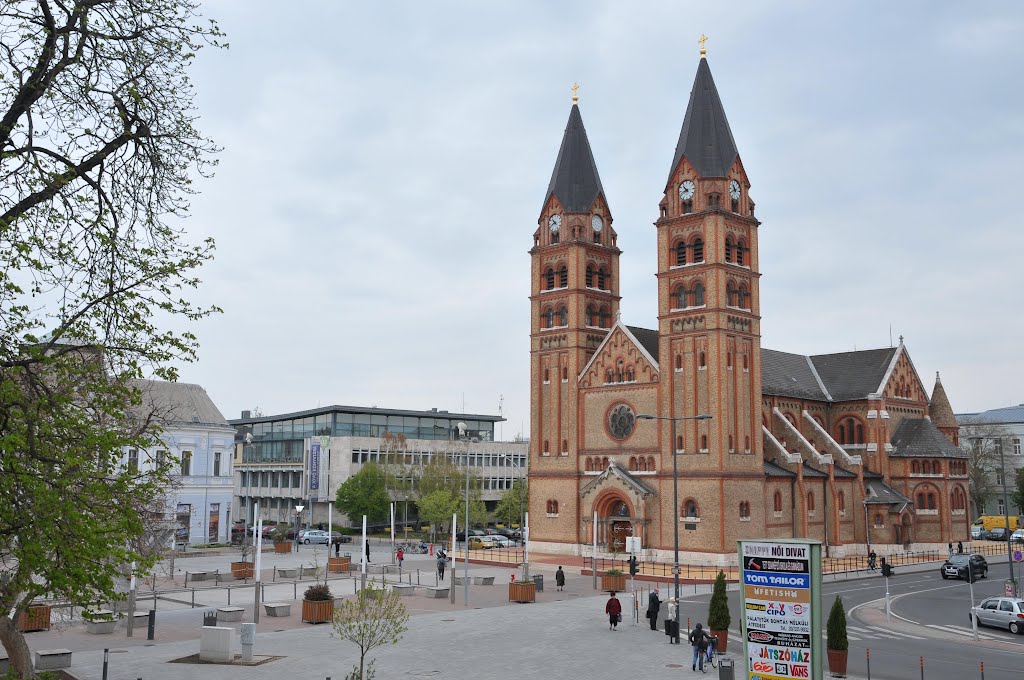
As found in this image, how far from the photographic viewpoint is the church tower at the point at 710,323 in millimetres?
59531

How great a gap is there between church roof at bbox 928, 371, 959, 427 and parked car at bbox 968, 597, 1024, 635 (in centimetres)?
5283

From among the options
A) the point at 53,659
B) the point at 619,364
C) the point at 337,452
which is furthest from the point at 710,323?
the point at 337,452

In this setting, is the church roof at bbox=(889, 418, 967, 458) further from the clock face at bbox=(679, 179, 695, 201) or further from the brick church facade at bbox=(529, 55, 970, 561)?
the clock face at bbox=(679, 179, 695, 201)

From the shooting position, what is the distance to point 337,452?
100625 mm

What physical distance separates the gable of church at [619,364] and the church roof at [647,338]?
3.43ft

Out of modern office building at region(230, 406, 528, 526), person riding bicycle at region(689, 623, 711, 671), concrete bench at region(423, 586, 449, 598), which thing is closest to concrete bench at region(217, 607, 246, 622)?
concrete bench at region(423, 586, 449, 598)

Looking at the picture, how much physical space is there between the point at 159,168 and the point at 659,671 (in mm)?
18666

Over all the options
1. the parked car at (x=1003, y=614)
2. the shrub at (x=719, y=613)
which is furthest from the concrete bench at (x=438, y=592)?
the parked car at (x=1003, y=614)

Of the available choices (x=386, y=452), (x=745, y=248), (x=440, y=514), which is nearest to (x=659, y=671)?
(x=745, y=248)

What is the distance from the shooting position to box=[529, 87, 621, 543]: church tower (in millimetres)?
69125

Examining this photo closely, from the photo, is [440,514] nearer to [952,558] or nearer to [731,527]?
[731,527]

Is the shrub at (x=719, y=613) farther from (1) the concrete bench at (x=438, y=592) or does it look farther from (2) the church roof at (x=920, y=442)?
(2) the church roof at (x=920, y=442)

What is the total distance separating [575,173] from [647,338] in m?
14.6

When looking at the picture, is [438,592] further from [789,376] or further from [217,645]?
[789,376]
